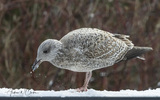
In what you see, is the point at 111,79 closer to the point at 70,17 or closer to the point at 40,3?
the point at 70,17

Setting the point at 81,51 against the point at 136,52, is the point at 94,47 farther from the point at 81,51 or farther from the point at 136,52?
the point at 136,52

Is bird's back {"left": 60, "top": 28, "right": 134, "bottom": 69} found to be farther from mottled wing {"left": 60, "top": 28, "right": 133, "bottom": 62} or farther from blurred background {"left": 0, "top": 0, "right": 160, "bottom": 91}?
blurred background {"left": 0, "top": 0, "right": 160, "bottom": 91}

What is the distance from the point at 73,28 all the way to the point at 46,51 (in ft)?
5.68

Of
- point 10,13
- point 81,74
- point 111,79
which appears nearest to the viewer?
point 81,74

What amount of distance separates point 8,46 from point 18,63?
0.20 metres

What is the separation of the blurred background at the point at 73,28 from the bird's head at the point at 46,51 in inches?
55.2

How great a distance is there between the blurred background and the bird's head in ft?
4.60

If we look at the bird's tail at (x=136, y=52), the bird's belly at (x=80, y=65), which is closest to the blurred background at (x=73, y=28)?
the bird's tail at (x=136, y=52)

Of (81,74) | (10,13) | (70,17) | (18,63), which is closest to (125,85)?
(81,74)

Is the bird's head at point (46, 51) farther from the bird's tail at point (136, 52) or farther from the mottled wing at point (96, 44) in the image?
the bird's tail at point (136, 52)

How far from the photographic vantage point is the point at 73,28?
380cm

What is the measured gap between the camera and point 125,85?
395 centimetres

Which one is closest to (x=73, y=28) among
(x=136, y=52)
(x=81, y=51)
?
(x=136, y=52)

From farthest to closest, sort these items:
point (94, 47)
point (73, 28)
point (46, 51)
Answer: point (73, 28) < point (94, 47) < point (46, 51)
